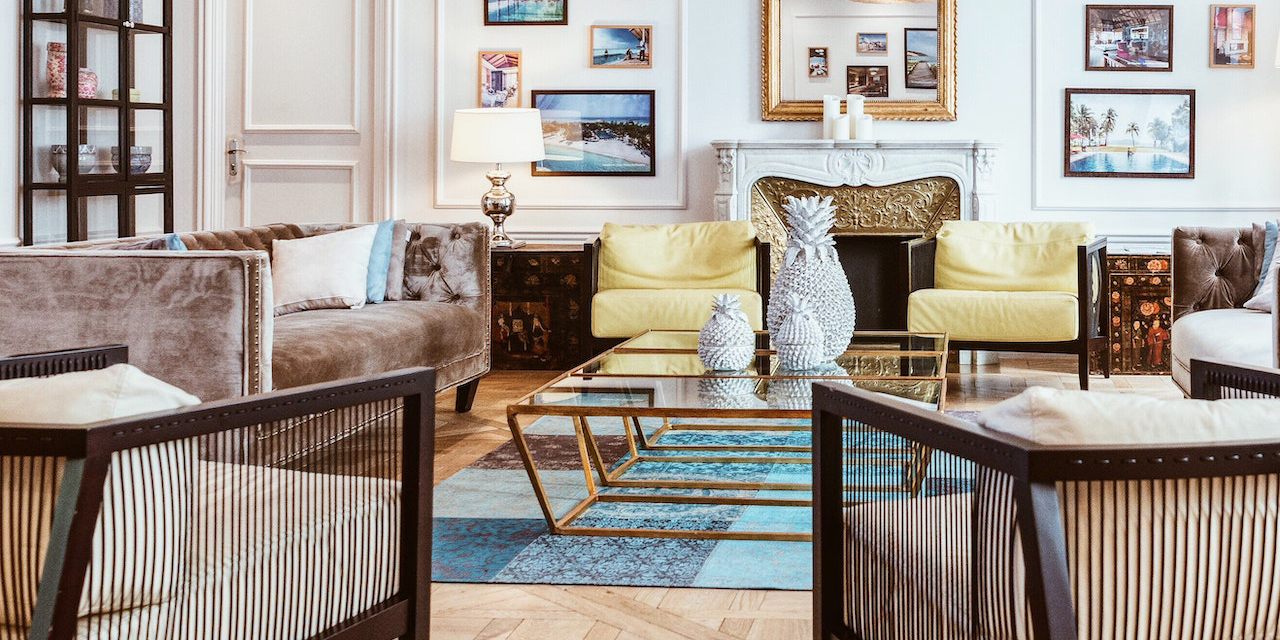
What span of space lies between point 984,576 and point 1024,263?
481 cm

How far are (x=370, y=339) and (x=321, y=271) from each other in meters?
0.75

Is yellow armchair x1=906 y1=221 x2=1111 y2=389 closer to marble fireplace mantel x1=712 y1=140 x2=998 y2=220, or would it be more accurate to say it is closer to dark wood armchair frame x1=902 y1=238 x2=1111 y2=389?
dark wood armchair frame x1=902 y1=238 x2=1111 y2=389

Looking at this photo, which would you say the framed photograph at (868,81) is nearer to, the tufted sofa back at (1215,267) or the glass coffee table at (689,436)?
the tufted sofa back at (1215,267)

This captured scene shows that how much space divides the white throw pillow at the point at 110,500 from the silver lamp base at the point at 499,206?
5.08 m

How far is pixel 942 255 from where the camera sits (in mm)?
6145

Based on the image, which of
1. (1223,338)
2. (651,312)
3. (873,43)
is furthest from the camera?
(873,43)

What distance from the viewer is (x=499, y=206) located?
673 centimetres

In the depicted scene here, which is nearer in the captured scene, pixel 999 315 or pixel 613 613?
pixel 613 613

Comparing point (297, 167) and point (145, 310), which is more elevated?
point (297, 167)

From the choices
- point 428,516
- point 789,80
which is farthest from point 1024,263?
point 428,516

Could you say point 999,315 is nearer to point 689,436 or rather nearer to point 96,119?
point 689,436

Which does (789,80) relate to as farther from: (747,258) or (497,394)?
(497,394)

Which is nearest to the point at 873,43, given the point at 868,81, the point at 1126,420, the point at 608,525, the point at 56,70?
the point at 868,81

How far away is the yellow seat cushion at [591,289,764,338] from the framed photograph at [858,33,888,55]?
194 centimetres
